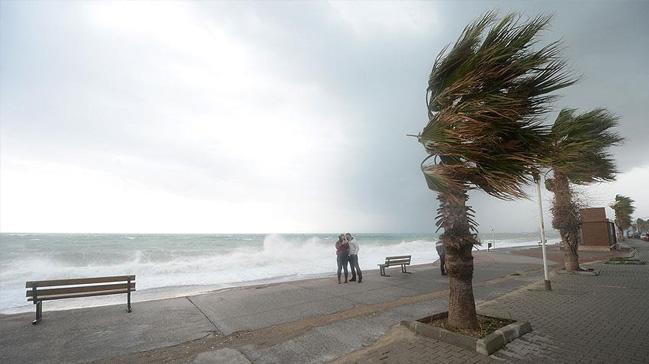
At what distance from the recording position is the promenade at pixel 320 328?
4.66m

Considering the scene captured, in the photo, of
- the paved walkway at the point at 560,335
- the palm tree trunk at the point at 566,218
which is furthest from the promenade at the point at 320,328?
the palm tree trunk at the point at 566,218

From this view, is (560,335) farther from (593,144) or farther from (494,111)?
Result: (593,144)

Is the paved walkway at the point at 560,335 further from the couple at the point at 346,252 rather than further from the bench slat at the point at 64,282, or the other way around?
the bench slat at the point at 64,282

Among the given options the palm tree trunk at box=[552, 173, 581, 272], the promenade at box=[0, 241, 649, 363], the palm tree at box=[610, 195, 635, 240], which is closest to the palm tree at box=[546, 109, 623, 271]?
the palm tree trunk at box=[552, 173, 581, 272]

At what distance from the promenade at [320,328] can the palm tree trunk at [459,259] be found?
685 mm

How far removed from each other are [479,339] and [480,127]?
319 centimetres

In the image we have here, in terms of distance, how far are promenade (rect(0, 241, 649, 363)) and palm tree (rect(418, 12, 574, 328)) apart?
55.3 inches

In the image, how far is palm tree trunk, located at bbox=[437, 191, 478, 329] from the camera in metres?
5.25

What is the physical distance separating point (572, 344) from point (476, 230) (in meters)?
2.17

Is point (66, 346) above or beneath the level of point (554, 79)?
beneath

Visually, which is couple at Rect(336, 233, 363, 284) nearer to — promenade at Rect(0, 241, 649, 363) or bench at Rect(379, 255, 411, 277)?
promenade at Rect(0, 241, 649, 363)

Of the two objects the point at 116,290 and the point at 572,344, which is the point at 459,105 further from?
the point at 116,290

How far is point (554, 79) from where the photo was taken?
4.93 m

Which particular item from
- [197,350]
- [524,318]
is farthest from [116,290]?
[524,318]
